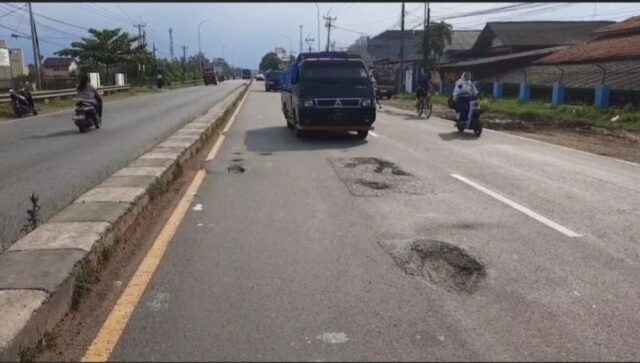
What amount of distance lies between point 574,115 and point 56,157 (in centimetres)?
1757

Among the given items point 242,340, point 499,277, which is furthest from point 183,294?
point 499,277

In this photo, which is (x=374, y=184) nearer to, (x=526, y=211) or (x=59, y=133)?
(x=526, y=211)

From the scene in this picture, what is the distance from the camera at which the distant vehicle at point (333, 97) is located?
1488cm

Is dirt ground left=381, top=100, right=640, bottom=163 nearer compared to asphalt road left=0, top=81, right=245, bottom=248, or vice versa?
asphalt road left=0, top=81, right=245, bottom=248

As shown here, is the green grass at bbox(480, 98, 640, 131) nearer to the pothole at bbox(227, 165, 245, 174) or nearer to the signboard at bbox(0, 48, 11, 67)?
the pothole at bbox(227, 165, 245, 174)

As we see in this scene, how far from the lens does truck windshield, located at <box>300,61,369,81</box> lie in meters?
15.7

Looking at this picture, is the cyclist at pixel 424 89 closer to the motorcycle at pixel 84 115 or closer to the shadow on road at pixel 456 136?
the shadow on road at pixel 456 136

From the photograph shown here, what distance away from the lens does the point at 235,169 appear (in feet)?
35.5

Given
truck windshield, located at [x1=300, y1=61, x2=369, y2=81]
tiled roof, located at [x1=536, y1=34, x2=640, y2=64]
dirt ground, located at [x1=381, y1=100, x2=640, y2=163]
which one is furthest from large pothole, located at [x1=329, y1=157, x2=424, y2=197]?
tiled roof, located at [x1=536, y1=34, x2=640, y2=64]

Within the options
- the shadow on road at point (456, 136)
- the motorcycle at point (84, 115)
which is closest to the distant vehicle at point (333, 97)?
the shadow on road at point (456, 136)

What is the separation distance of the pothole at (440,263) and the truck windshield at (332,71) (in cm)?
1016

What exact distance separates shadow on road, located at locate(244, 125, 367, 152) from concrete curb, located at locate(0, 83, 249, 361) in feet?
17.5

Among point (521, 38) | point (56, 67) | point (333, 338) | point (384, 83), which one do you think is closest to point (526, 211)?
point (333, 338)

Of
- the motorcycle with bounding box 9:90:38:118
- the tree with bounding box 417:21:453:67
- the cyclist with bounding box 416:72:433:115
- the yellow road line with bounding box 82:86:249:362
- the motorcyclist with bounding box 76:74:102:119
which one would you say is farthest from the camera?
the tree with bounding box 417:21:453:67
